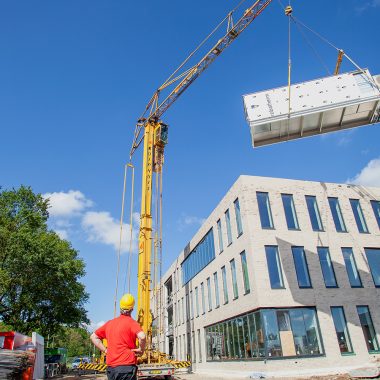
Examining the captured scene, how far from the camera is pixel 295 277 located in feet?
62.9

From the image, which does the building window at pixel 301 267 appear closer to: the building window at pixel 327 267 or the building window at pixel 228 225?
the building window at pixel 327 267

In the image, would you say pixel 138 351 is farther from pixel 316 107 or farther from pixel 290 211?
pixel 290 211

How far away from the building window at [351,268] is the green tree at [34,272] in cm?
2268

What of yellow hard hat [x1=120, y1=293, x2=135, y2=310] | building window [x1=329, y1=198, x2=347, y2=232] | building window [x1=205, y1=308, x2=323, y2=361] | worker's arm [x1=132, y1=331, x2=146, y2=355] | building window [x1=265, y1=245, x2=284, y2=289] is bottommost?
worker's arm [x1=132, y1=331, x2=146, y2=355]

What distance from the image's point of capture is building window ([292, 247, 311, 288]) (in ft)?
63.3

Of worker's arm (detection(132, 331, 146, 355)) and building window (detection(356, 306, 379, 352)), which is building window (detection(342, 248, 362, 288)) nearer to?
building window (detection(356, 306, 379, 352))

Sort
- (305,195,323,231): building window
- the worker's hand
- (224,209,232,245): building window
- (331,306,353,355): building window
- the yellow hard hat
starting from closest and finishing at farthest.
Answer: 1. the worker's hand
2. the yellow hard hat
3. (331,306,353,355): building window
4. (305,195,323,231): building window
5. (224,209,232,245): building window

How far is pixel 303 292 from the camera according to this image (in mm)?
18922

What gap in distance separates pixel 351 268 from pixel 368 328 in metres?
3.23

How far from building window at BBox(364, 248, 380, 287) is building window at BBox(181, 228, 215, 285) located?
400 inches

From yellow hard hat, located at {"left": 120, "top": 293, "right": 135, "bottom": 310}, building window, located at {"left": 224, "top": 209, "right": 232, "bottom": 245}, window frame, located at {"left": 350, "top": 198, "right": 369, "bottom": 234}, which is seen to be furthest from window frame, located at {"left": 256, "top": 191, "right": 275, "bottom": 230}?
yellow hard hat, located at {"left": 120, "top": 293, "right": 135, "bottom": 310}

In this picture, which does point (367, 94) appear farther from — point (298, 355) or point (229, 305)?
point (229, 305)

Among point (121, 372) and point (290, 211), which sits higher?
point (290, 211)

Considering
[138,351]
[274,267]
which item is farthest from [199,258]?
[138,351]
